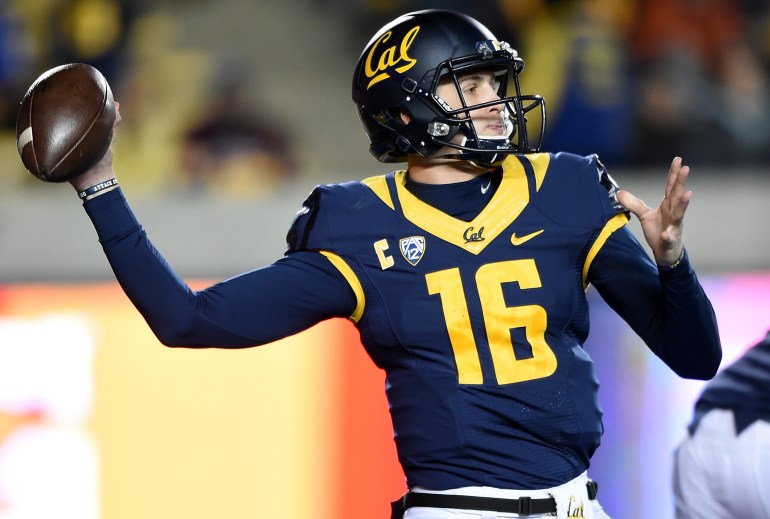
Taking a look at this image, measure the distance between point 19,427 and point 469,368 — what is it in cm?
213

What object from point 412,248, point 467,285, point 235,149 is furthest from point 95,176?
point 235,149

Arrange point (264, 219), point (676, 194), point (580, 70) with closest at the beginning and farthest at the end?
point (676, 194) < point (264, 219) < point (580, 70)

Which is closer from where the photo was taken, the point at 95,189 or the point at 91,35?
the point at 95,189

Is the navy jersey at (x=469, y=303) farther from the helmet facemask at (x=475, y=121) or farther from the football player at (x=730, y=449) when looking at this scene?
the football player at (x=730, y=449)

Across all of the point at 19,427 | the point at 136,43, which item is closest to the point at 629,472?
the point at 19,427

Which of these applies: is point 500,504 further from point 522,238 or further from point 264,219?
point 264,219

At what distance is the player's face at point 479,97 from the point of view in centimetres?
246

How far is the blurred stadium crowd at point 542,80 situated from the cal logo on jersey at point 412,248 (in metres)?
3.49

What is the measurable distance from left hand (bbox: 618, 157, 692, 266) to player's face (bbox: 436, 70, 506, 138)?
1.21 feet

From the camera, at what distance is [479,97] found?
249 cm

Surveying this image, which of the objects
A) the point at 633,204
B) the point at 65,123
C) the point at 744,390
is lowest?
the point at 744,390

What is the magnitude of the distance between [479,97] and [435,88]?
0.10 metres

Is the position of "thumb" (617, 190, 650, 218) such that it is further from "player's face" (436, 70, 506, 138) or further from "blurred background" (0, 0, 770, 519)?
"blurred background" (0, 0, 770, 519)

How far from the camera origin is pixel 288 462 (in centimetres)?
388
